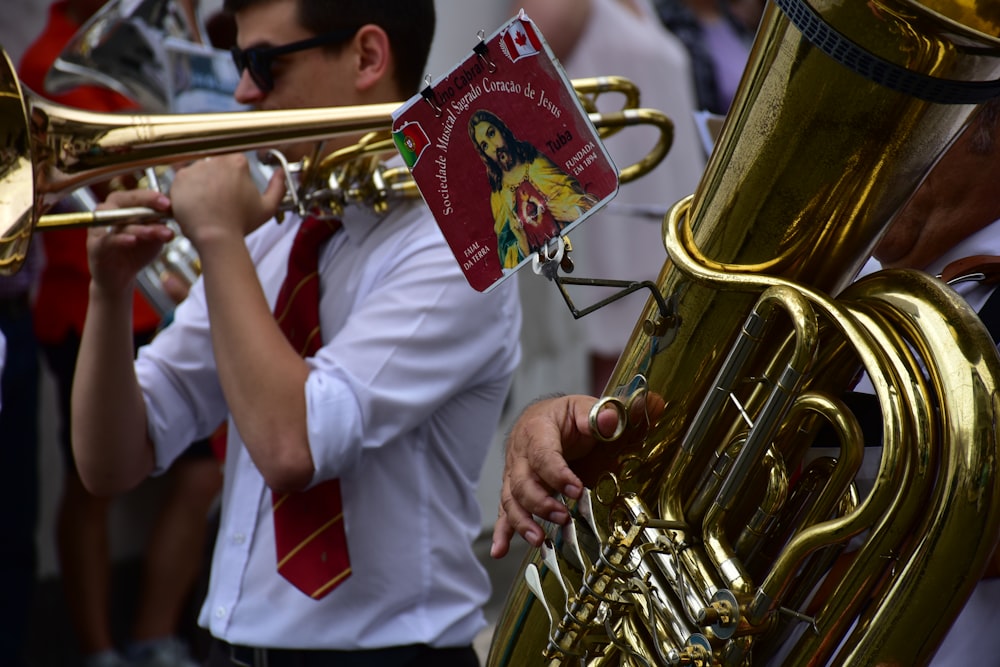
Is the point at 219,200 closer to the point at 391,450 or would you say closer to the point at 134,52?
the point at 391,450

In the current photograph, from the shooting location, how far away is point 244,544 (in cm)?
202

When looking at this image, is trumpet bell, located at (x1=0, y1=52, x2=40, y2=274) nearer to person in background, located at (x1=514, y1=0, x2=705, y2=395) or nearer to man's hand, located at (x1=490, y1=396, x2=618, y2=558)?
man's hand, located at (x1=490, y1=396, x2=618, y2=558)

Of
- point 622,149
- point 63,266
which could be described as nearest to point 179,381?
point 63,266

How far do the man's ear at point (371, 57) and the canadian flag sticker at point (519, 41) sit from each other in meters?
0.85

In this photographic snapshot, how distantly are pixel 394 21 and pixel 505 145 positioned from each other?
892 mm

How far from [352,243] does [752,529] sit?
3.30 ft

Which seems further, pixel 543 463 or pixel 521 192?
pixel 543 463

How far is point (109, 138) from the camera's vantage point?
1997 millimetres

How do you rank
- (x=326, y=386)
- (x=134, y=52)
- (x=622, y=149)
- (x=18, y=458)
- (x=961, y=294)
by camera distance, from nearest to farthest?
(x=961, y=294)
(x=326, y=386)
(x=134, y=52)
(x=18, y=458)
(x=622, y=149)

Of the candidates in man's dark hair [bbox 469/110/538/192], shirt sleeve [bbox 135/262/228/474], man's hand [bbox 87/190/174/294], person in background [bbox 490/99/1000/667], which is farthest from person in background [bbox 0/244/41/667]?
man's dark hair [bbox 469/110/538/192]

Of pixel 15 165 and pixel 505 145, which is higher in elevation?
pixel 505 145

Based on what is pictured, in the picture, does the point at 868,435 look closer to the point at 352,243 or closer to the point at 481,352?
the point at 481,352

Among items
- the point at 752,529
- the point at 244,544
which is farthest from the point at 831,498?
the point at 244,544

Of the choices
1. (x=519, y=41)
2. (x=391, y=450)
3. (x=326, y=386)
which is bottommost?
(x=391, y=450)
